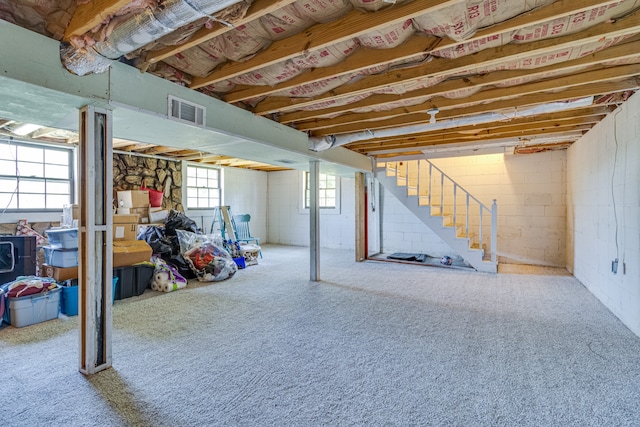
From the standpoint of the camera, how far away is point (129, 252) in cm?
380

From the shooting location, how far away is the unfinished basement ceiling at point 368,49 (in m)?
1.61

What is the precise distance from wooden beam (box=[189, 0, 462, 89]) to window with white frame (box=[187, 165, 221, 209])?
525cm

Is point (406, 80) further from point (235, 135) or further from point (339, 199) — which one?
point (339, 199)

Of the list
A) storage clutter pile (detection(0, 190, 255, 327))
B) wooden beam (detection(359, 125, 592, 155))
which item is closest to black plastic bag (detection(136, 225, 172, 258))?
storage clutter pile (detection(0, 190, 255, 327))

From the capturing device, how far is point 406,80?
246 cm

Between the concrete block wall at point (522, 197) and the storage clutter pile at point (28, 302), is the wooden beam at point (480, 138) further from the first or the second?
the storage clutter pile at point (28, 302)

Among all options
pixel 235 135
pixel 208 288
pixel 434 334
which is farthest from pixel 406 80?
pixel 208 288

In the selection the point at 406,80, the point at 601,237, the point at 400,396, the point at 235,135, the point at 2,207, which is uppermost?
the point at 406,80

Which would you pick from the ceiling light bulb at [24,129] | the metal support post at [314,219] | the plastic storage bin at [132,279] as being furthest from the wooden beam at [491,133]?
the ceiling light bulb at [24,129]

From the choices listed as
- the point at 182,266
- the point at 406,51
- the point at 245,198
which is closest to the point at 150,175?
the point at 182,266

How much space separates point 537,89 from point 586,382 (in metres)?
2.20

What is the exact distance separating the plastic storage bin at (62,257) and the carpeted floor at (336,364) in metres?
0.61

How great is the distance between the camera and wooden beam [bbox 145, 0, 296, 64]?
61.4 inches

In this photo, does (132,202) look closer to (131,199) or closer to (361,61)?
(131,199)
